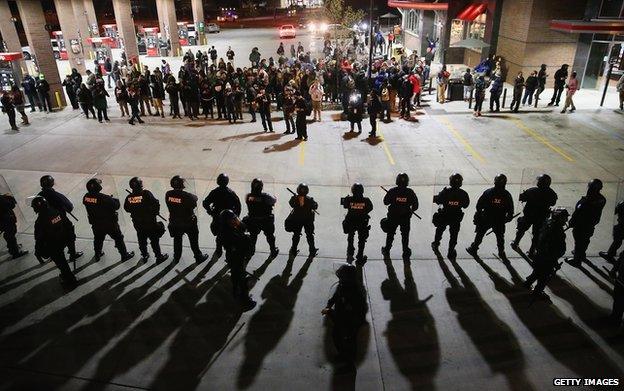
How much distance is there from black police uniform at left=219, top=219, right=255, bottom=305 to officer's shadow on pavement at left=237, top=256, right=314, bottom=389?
464 millimetres

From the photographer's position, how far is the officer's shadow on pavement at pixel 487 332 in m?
5.02

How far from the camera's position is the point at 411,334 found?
5598mm

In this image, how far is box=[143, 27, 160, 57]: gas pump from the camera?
32.9 m

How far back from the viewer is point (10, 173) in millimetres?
11445

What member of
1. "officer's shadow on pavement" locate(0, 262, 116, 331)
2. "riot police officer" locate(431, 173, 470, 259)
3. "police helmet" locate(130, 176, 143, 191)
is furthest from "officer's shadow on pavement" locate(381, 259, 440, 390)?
"officer's shadow on pavement" locate(0, 262, 116, 331)

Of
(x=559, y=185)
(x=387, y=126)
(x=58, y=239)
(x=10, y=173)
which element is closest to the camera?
(x=58, y=239)

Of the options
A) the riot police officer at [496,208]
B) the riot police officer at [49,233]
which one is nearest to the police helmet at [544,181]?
the riot police officer at [496,208]

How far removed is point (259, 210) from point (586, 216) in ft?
17.6

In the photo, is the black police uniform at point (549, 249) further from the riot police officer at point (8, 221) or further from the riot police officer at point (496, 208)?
the riot police officer at point (8, 221)

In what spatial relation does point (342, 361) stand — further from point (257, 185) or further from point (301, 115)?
point (301, 115)

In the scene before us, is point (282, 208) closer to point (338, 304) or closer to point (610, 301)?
point (338, 304)

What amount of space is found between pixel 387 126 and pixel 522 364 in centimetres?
1063

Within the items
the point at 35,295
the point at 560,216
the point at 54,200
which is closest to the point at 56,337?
the point at 35,295

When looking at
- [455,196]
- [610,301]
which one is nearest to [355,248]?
[455,196]
